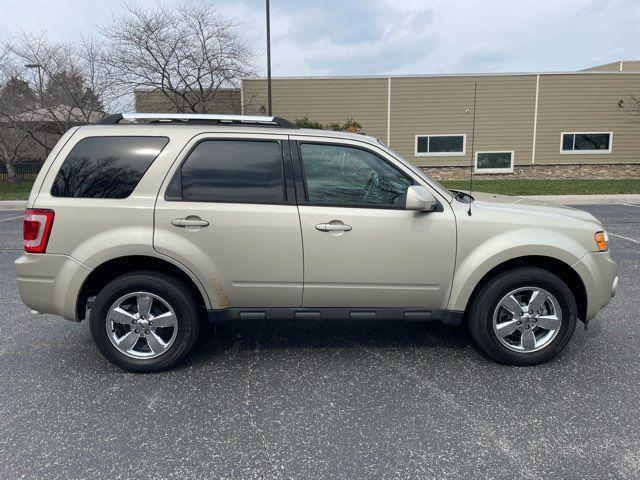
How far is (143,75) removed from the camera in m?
19.0

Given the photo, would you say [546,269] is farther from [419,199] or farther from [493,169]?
[493,169]

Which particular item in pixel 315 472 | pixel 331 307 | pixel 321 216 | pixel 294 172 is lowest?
pixel 315 472

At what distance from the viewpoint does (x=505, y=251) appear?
3.41 meters

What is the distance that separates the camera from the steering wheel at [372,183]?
3.55 metres

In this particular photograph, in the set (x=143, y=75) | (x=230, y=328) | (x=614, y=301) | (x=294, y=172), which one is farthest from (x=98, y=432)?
(x=143, y=75)

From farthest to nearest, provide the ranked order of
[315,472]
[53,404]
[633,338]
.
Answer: [633,338] < [53,404] < [315,472]

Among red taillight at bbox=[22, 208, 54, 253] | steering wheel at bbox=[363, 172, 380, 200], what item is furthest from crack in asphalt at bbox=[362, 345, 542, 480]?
red taillight at bbox=[22, 208, 54, 253]

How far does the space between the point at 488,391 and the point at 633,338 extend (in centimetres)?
185

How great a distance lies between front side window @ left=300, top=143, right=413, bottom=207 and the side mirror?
143mm

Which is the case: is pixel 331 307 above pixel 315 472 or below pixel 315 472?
above

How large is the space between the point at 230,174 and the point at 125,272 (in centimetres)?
112

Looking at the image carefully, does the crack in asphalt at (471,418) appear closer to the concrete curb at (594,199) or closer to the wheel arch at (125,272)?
the wheel arch at (125,272)

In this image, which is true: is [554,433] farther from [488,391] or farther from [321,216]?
[321,216]

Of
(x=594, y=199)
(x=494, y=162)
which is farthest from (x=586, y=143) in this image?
(x=594, y=199)
